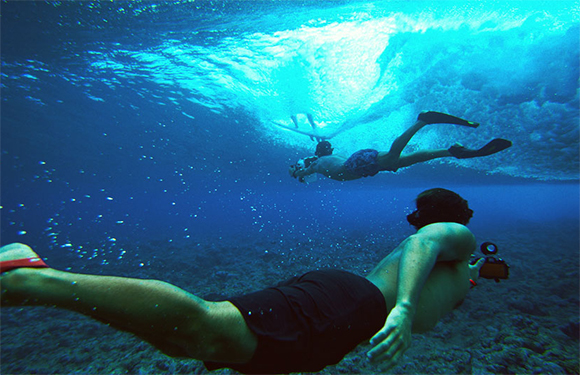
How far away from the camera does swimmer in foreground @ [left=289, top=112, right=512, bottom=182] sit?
15.3 ft

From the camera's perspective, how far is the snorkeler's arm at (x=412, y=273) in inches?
57.0

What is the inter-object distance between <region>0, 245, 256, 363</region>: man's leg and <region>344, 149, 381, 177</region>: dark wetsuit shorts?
547 cm

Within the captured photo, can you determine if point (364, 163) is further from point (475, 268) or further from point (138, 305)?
point (138, 305)

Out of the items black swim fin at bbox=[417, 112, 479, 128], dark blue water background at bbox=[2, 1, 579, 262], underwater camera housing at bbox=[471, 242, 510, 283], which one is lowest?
underwater camera housing at bbox=[471, 242, 510, 283]

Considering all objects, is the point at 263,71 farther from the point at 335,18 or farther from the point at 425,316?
the point at 425,316

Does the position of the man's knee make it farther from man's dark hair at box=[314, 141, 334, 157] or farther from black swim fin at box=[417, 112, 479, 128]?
man's dark hair at box=[314, 141, 334, 157]

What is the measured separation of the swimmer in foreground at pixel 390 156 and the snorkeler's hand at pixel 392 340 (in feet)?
13.6

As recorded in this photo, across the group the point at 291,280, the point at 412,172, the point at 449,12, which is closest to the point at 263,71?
the point at 449,12

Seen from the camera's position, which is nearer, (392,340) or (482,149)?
(392,340)

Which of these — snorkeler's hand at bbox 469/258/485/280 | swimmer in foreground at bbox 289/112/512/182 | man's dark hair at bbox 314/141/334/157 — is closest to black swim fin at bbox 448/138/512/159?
swimmer in foreground at bbox 289/112/512/182

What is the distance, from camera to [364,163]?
20.2 ft

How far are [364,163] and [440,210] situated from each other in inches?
139

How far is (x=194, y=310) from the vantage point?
140 cm

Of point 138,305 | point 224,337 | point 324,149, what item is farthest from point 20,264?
point 324,149
